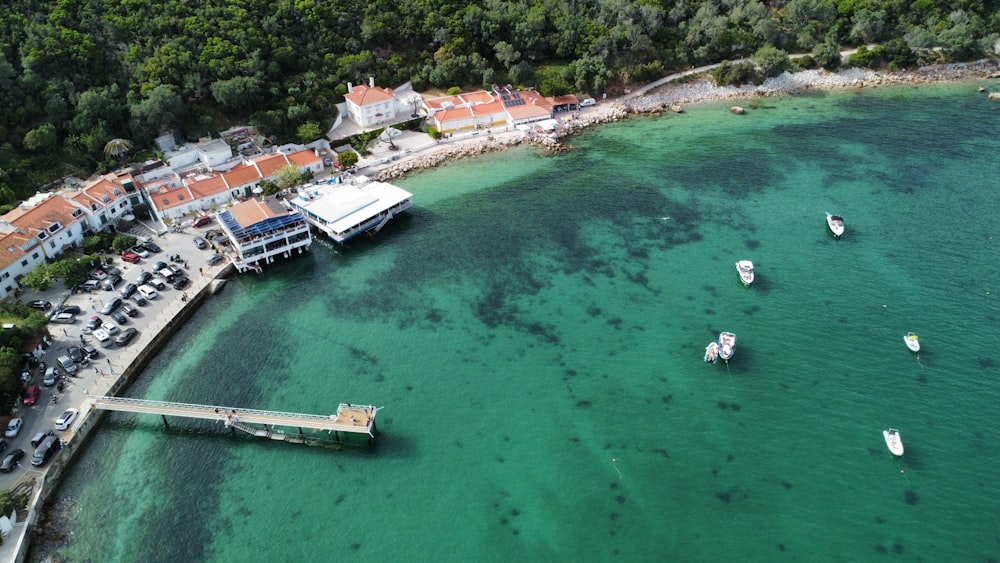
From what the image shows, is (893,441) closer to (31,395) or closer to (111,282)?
(31,395)

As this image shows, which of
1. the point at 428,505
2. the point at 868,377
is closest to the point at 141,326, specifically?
the point at 428,505

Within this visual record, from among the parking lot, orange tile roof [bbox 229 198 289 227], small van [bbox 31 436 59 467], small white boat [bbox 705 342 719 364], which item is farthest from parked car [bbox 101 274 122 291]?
small white boat [bbox 705 342 719 364]

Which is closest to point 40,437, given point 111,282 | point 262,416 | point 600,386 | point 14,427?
point 14,427

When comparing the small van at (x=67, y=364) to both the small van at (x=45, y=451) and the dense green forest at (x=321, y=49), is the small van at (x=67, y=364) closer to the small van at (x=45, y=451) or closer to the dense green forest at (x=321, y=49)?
the small van at (x=45, y=451)

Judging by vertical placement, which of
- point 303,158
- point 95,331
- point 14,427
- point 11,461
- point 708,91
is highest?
point 303,158

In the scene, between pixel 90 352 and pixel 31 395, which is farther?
pixel 90 352

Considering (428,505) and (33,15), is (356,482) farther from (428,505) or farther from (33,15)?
(33,15)

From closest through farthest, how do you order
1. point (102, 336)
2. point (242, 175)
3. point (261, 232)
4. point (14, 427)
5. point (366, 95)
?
point (14, 427)
point (102, 336)
point (261, 232)
point (242, 175)
point (366, 95)

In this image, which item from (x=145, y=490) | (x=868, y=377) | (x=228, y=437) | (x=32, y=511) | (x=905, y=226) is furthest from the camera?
(x=905, y=226)
